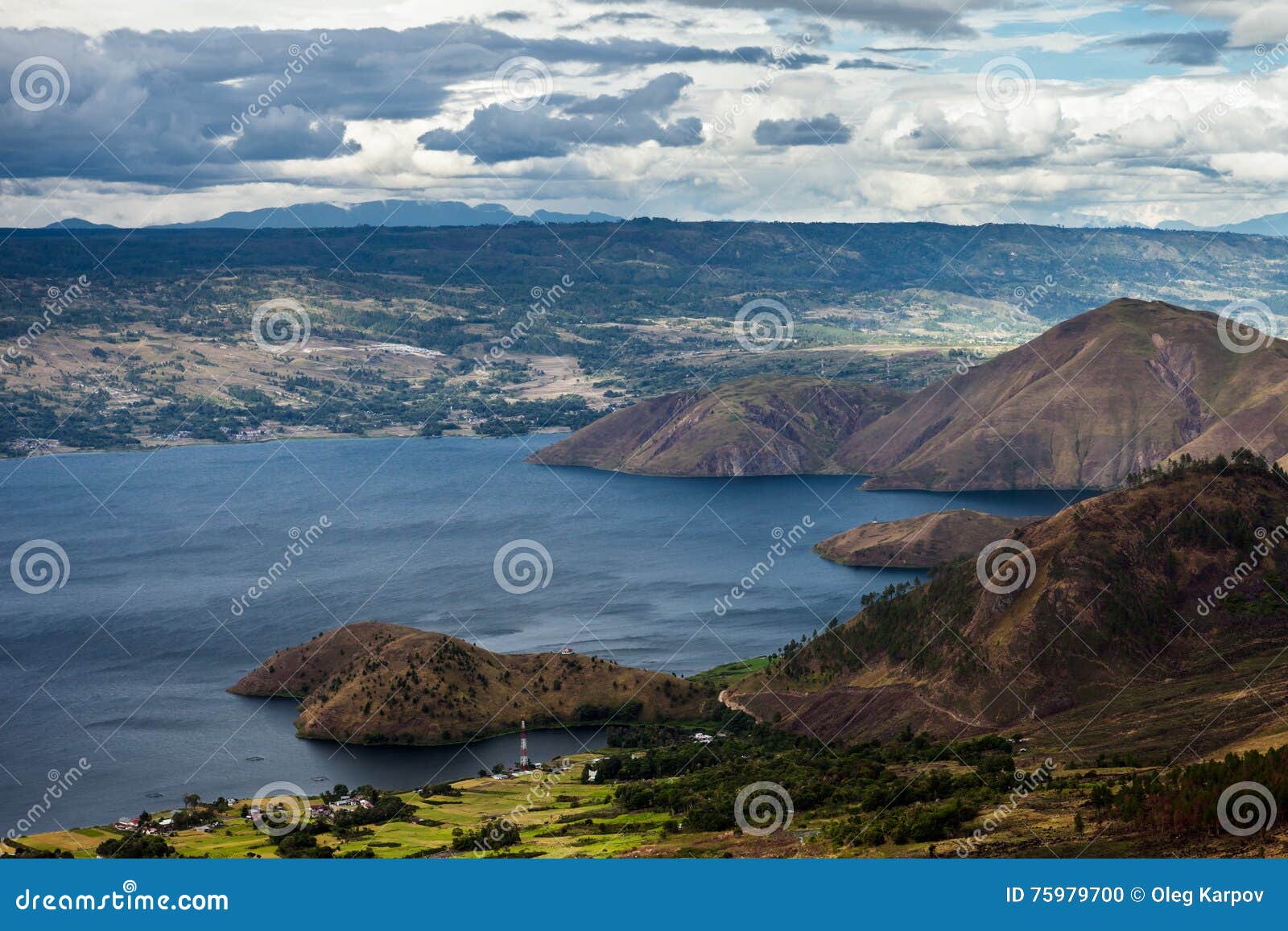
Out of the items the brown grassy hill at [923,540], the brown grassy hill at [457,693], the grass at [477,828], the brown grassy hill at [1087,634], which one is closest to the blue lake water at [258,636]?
the brown grassy hill at [457,693]

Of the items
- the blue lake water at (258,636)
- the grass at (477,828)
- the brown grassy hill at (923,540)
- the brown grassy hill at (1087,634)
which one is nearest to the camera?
the grass at (477,828)

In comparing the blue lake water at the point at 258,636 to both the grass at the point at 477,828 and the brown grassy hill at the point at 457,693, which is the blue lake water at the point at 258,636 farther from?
the grass at the point at 477,828

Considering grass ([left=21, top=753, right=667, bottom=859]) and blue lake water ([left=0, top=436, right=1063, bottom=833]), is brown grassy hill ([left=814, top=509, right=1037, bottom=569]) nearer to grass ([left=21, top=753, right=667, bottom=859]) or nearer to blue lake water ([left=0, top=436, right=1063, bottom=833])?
blue lake water ([left=0, top=436, right=1063, bottom=833])

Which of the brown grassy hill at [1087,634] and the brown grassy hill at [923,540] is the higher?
the brown grassy hill at [923,540]

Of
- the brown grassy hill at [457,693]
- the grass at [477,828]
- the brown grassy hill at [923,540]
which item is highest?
the brown grassy hill at [923,540]

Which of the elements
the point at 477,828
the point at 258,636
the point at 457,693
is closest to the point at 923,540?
the point at 258,636

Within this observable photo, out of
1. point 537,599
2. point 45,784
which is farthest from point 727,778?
point 537,599

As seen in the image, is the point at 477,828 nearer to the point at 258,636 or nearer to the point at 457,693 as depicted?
the point at 457,693
